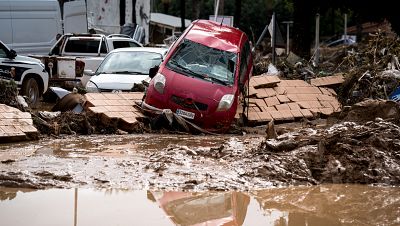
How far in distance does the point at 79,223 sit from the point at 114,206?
0.74 m

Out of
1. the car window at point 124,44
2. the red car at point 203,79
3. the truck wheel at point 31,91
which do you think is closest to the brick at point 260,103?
the red car at point 203,79

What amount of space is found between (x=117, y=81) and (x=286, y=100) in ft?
11.8

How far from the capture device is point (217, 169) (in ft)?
29.9

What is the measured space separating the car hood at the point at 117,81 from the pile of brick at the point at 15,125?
3.24 metres

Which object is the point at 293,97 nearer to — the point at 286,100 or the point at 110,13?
the point at 286,100

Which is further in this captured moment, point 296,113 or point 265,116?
point 296,113

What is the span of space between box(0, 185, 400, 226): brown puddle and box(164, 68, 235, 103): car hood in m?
4.71

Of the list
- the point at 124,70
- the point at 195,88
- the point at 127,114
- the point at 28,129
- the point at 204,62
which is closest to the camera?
the point at 28,129

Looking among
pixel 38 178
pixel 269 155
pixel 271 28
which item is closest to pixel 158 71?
pixel 269 155

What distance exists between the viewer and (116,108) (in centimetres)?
1324

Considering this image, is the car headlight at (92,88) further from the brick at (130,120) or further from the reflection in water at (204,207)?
the reflection in water at (204,207)

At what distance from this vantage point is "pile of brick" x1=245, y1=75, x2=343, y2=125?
49.5ft

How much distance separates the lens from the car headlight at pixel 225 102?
1298cm

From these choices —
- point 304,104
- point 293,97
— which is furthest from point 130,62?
point 304,104
